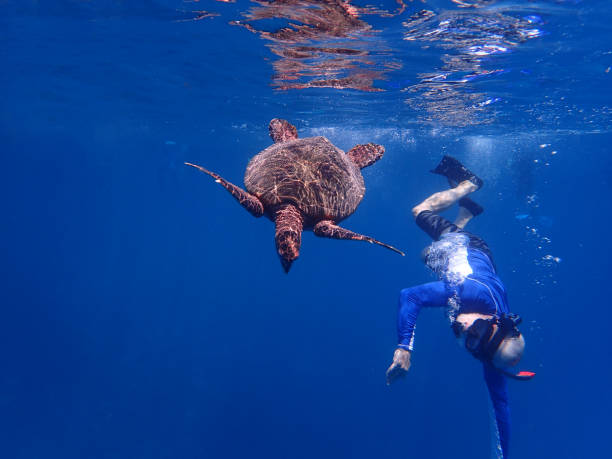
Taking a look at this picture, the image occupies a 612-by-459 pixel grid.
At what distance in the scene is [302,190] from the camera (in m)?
4.63

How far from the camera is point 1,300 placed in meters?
33.5

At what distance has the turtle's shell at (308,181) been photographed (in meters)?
4.59

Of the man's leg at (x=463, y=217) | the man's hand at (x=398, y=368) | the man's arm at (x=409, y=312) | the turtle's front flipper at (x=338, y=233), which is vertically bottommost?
the man's leg at (x=463, y=217)

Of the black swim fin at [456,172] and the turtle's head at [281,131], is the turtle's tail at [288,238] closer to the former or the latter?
the turtle's head at [281,131]

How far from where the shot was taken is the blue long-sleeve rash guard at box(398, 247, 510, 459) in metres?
5.18

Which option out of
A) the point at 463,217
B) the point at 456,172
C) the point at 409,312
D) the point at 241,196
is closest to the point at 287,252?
the point at 241,196

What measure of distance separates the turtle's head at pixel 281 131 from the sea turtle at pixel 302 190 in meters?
1.13

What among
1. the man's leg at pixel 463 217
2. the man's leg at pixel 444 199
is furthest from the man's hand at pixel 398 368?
the man's leg at pixel 463 217

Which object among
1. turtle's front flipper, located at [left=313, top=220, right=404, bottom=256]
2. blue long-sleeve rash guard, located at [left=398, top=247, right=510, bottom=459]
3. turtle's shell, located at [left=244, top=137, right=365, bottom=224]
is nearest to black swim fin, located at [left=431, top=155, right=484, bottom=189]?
blue long-sleeve rash guard, located at [left=398, top=247, right=510, bottom=459]

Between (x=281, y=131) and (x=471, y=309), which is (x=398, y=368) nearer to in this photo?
(x=471, y=309)

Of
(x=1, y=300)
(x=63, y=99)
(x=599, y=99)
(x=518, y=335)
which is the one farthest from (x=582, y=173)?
(x=1, y=300)

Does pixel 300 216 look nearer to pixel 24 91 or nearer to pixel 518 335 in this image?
pixel 518 335

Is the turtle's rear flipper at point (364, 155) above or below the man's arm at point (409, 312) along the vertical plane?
above

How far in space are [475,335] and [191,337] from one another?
26947 millimetres
